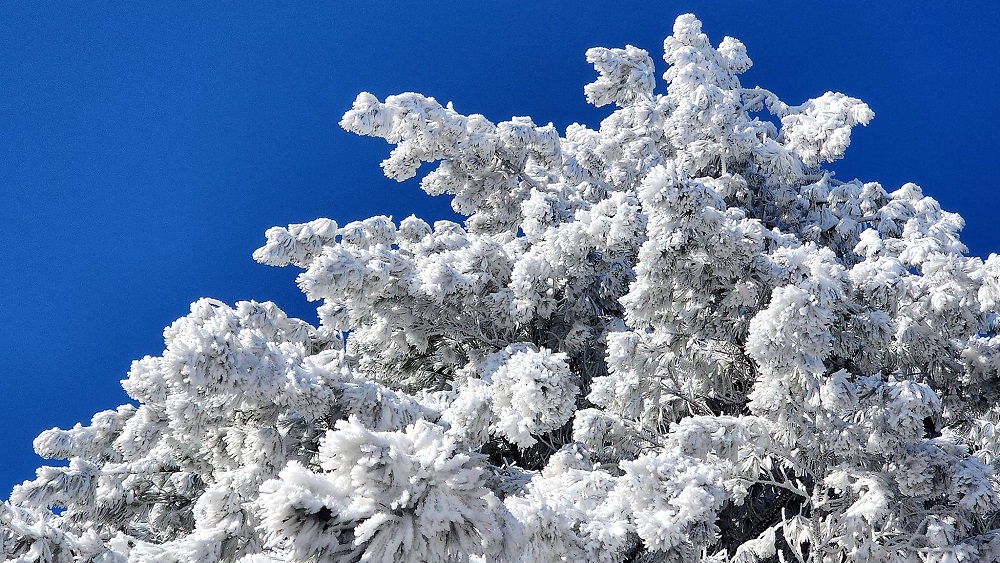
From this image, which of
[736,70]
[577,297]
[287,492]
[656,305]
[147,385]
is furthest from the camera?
[736,70]

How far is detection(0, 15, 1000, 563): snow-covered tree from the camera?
4.35 meters

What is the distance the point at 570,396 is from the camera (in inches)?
227

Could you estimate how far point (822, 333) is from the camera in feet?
17.3

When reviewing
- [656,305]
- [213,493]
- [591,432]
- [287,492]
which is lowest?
[287,492]

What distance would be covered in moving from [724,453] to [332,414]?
326 centimetres

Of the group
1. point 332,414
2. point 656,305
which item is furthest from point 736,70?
A: point 332,414

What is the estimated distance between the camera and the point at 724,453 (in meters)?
5.94

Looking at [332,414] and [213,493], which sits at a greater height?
[332,414]

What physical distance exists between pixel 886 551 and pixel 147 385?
19.7 ft

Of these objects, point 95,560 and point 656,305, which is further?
point 656,305

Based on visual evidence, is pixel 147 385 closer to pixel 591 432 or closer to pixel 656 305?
pixel 591 432

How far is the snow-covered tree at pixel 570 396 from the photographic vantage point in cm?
435

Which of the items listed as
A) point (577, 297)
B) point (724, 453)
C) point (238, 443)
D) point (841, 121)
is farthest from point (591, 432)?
point (841, 121)

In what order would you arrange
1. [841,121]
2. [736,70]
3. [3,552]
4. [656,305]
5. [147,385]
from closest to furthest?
1. [3,552]
2. [147,385]
3. [656,305]
4. [841,121]
5. [736,70]
